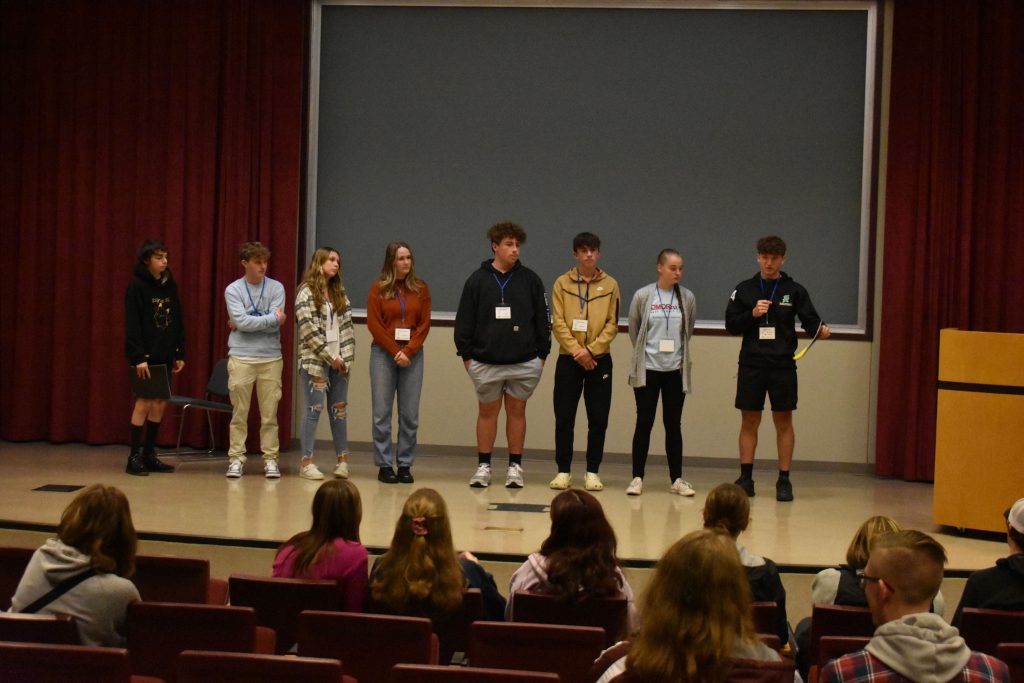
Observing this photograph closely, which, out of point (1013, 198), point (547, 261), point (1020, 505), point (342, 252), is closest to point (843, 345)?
point (1013, 198)

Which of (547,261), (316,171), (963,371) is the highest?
(316,171)

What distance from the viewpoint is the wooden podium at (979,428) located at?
5586mm

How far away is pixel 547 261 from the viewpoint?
323 inches

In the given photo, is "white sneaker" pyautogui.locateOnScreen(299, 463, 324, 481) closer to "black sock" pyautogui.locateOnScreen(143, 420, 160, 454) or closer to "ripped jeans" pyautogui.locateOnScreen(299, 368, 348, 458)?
"ripped jeans" pyautogui.locateOnScreen(299, 368, 348, 458)

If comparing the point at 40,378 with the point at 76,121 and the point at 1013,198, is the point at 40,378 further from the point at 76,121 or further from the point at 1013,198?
the point at 1013,198

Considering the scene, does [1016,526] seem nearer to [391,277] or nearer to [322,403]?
[391,277]

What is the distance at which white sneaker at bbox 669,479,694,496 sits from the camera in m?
6.86

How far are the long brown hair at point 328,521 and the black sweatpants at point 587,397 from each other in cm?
356

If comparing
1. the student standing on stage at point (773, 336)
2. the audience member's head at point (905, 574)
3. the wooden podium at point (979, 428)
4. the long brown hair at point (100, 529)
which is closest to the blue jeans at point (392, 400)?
the student standing on stage at point (773, 336)

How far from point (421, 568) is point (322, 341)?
3843 mm

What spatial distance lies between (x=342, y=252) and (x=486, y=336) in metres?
1.94

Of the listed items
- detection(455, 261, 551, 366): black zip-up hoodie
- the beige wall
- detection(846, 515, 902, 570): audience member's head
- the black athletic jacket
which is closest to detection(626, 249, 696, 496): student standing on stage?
the black athletic jacket

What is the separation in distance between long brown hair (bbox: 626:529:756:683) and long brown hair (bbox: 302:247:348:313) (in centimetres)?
496

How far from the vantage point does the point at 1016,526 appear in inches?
126
